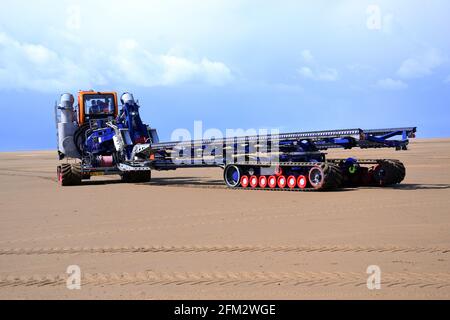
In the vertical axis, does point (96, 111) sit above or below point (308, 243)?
above

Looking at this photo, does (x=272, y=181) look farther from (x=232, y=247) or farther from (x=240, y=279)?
(x=240, y=279)

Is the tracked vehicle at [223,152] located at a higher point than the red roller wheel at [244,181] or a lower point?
higher

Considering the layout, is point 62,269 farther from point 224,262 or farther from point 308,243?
point 308,243

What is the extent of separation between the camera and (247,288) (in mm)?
6535

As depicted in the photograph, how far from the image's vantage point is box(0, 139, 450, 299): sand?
21.6 feet

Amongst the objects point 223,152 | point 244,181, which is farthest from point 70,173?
point 244,181

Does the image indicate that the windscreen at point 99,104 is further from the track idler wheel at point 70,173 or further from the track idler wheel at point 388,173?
the track idler wheel at point 388,173

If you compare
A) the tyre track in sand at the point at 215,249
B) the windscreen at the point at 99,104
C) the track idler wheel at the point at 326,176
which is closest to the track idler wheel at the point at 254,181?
the track idler wheel at the point at 326,176

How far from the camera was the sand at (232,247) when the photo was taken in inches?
259

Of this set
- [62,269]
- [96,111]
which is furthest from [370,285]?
[96,111]

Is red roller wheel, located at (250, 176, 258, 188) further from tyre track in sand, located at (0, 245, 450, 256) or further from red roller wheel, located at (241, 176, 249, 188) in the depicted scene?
tyre track in sand, located at (0, 245, 450, 256)

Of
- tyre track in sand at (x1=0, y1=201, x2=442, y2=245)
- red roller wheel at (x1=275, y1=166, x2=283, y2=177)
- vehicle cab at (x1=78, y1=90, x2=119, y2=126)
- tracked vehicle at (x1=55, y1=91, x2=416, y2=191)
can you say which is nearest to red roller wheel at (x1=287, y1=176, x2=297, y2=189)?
tracked vehicle at (x1=55, y1=91, x2=416, y2=191)

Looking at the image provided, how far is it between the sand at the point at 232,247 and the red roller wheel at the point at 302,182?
1.67 meters

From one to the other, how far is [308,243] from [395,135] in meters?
9.69
